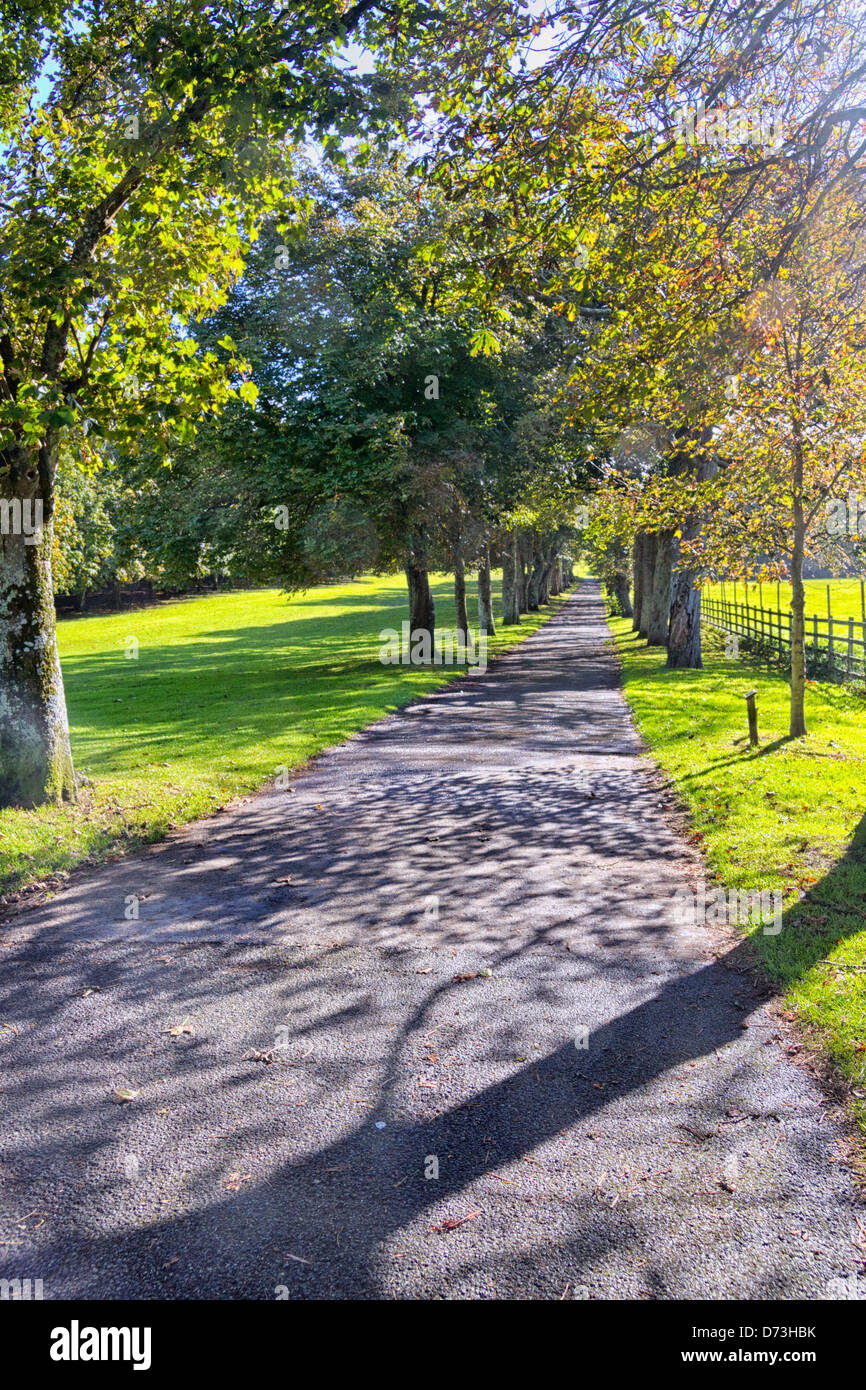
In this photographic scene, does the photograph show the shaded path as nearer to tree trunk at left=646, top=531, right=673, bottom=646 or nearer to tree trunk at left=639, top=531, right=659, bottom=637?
tree trunk at left=646, top=531, right=673, bottom=646

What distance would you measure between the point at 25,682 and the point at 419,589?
Answer: 59.2 ft

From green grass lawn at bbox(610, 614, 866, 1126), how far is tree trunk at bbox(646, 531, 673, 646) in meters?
10.9

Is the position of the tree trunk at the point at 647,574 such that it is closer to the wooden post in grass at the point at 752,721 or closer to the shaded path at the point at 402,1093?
the wooden post in grass at the point at 752,721

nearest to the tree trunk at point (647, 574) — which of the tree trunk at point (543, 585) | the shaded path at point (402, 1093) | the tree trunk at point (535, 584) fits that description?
the tree trunk at point (535, 584)

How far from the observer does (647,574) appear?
34.5 m

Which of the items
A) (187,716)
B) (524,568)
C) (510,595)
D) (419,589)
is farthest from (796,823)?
(524,568)

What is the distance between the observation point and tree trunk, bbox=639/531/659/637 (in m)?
32.2

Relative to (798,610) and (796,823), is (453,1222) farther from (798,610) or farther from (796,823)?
(798,610)

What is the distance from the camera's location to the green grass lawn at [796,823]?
5195 millimetres

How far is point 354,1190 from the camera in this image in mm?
3635

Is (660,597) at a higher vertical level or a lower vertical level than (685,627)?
higher

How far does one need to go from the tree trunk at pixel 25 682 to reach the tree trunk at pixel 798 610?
8.77 meters
